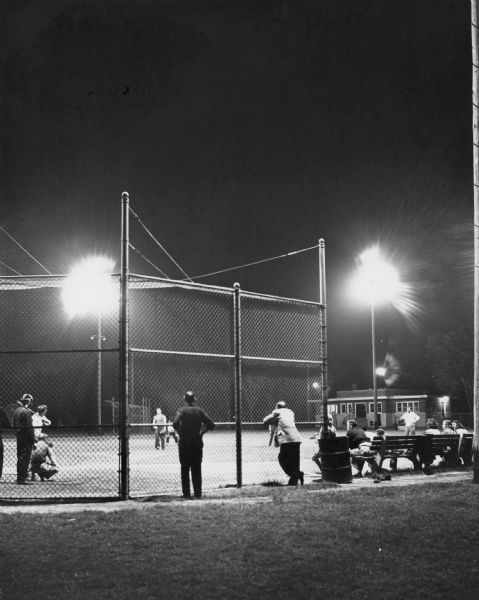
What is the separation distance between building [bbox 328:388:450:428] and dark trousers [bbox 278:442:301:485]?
177 ft

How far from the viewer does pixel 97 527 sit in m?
7.57

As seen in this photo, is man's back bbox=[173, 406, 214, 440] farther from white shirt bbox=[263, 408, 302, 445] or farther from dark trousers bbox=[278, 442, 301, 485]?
dark trousers bbox=[278, 442, 301, 485]

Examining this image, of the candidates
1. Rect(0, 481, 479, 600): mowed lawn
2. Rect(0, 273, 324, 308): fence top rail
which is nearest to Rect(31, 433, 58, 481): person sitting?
Rect(0, 273, 324, 308): fence top rail

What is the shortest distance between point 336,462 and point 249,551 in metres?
5.97

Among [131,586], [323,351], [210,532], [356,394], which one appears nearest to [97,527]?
[210,532]

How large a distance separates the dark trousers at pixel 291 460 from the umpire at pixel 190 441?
181 centimetres

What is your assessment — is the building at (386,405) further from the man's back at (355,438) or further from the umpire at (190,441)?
the umpire at (190,441)

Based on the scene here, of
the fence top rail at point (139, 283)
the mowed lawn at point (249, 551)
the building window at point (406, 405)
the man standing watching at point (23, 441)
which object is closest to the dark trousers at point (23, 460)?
the man standing watching at point (23, 441)

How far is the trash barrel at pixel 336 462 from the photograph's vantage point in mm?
12117

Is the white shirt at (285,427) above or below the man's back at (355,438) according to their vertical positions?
above

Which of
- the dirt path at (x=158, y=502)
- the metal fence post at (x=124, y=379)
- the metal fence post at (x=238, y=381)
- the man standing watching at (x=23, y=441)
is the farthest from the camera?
the man standing watching at (x=23, y=441)

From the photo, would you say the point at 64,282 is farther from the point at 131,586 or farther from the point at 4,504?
the point at 131,586

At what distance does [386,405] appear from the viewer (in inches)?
2864

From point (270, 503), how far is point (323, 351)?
436 centimetres
